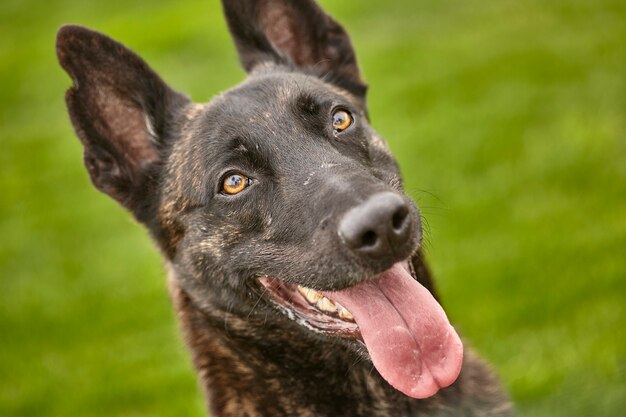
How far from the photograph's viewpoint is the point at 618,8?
37.8 ft

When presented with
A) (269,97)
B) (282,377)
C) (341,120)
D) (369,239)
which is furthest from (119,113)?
(369,239)

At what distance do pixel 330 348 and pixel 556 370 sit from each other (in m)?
2.18

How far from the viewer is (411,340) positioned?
334cm

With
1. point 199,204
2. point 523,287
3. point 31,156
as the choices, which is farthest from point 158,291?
point 31,156

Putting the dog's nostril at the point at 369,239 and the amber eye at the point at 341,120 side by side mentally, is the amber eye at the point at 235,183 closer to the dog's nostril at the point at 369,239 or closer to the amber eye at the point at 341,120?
the amber eye at the point at 341,120

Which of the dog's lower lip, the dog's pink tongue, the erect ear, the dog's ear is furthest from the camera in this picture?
the dog's ear

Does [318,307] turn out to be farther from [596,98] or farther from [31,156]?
[31,156]

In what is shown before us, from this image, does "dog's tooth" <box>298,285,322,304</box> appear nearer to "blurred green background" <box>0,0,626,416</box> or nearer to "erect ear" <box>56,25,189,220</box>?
"blurred green background" <box>0,0,626,416</box>

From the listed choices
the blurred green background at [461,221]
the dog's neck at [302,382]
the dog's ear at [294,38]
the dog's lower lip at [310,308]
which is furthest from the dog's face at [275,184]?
the blurred green background at [461,221]

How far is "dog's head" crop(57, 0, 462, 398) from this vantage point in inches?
130

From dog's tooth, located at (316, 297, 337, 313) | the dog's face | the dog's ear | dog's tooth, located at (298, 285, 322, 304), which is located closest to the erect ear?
the dog's face

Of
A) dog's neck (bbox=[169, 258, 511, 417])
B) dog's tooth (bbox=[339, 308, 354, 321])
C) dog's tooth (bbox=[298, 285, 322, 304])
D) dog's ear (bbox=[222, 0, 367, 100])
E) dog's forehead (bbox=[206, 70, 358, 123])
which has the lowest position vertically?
dog's neck (bbox=[169, 258, 511, 417])

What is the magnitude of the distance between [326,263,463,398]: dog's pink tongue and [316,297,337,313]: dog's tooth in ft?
0.53

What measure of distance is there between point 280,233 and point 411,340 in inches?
31.1
